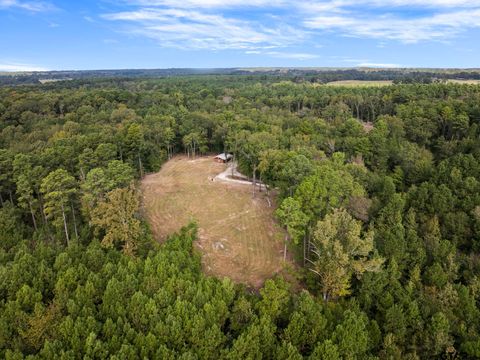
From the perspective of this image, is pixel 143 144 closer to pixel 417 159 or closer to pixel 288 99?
pixel 417 159

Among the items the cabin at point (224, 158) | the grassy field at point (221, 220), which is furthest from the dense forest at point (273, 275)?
the cabin at point (224, 158)

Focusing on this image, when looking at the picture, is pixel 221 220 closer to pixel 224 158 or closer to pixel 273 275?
pixel 273 275

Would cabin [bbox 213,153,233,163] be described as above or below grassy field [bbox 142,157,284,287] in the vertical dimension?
above

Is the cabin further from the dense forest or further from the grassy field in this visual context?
the grassy field

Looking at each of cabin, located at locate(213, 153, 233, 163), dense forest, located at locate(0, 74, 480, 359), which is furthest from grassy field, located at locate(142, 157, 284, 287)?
cabin, located at locate(213, 153, 233, 163)

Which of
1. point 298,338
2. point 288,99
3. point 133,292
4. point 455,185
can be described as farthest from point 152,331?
point 288,99

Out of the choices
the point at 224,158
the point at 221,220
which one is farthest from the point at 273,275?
the point at 224,158
